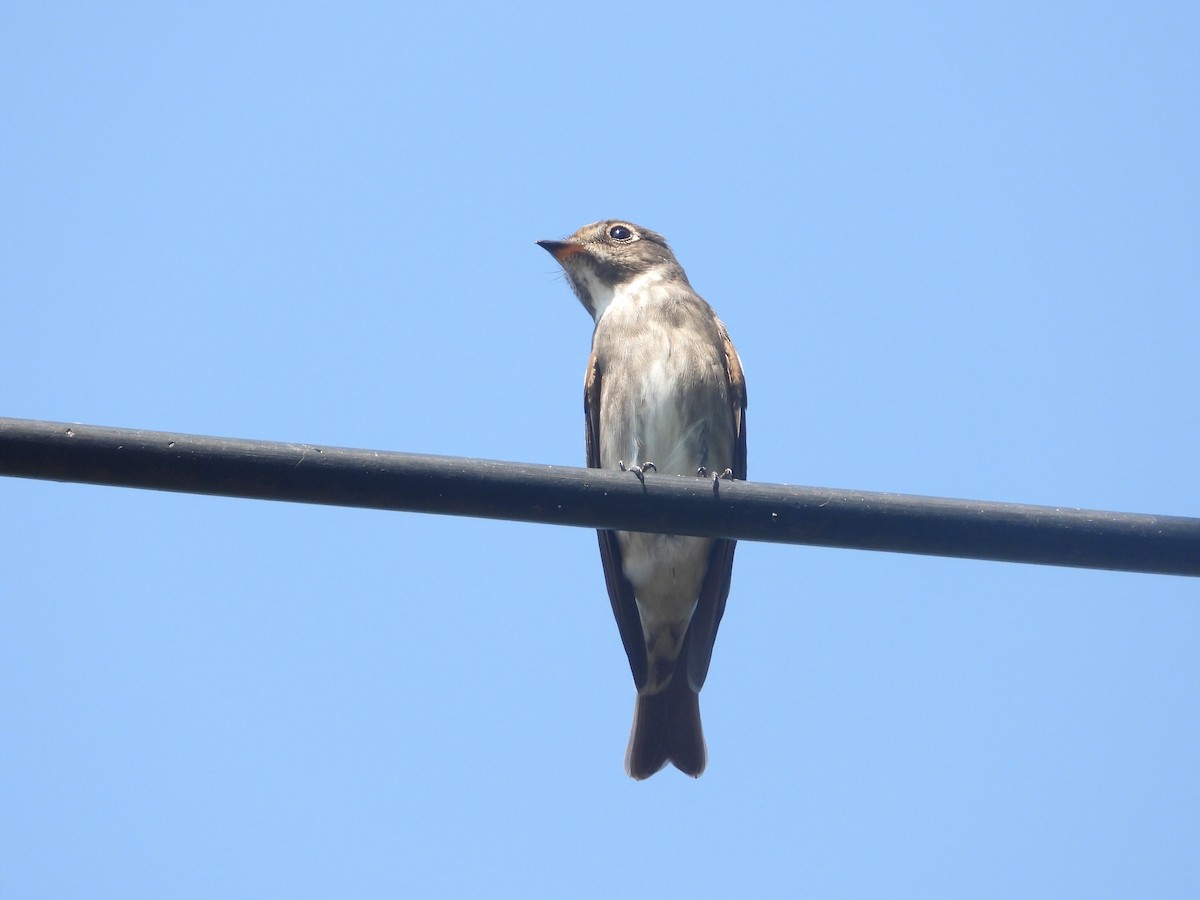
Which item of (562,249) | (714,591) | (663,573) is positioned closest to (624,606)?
(663,573)

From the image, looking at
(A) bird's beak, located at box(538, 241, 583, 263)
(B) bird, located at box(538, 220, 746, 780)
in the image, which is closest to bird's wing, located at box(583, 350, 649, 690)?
(B) bird, located at box(538, 220, 746, 780)

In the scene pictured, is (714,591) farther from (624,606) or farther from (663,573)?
(624,606)

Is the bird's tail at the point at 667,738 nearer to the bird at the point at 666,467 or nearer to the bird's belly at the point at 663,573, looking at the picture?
the bird at the point at 666,467

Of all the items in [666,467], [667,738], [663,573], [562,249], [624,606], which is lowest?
[667,738]

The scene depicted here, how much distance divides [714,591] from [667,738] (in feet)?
2.93

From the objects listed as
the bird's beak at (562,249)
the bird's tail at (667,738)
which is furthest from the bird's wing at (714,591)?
the bird's beak at (562,249)

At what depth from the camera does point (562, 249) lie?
9367 mm

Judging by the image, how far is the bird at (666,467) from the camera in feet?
25.1

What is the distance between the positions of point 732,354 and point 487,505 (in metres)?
4.77

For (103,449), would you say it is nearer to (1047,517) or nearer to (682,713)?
(1047,517)

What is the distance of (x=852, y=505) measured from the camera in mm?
3699

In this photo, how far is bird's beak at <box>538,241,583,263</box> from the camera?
30.7ft

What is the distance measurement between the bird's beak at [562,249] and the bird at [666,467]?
3.96ft

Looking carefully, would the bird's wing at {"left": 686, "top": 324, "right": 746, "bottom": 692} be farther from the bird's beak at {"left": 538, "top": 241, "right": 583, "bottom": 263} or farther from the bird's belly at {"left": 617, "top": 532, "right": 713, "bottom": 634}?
the bird's beak at {"left": 538, "top": 241, "right": 583, "bottom": 263}
